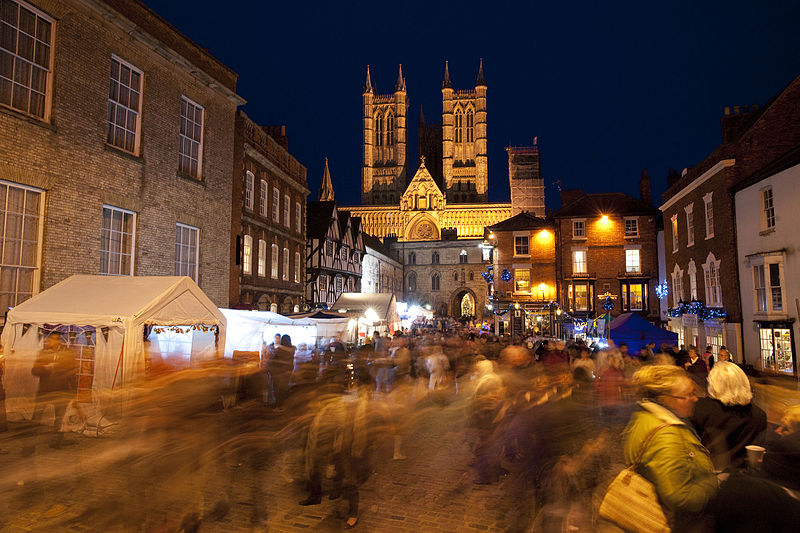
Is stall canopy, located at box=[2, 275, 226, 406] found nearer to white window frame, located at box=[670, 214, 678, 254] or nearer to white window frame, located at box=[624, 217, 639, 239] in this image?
white window frame, located at box=[670, 214, 678, 254]

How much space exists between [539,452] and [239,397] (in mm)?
5901

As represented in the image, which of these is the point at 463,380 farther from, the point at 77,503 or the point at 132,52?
the point at 132,52

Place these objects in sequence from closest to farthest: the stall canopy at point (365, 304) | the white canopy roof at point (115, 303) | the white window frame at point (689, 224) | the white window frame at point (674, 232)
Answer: the white canopy roof at point (115, 303)
the white window frame at point (689, 224)
the stall canopy at point (365, 304)
the white window frame at point (674, 232)

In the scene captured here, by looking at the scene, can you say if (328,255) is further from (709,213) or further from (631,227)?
(709,213)

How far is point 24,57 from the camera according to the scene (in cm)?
1041

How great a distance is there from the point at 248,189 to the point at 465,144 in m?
85.4

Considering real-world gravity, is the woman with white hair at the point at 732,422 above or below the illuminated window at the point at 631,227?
below

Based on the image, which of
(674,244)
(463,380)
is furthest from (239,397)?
(674,244)

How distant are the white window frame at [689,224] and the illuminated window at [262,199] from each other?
1986 cm

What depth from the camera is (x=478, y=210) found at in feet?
291

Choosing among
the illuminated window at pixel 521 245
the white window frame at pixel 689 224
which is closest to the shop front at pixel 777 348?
the white window frame at pixel 689 224

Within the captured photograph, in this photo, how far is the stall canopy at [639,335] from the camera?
17.4 m

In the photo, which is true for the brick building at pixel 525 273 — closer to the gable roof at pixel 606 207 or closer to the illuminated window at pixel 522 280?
the illuminated window at pixel 522 280

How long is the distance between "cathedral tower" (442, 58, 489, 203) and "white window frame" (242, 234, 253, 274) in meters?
79.8
